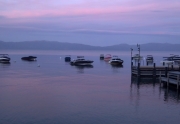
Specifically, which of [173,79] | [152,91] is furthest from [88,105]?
[173,79]

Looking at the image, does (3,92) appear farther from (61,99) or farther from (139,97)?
(139,97)

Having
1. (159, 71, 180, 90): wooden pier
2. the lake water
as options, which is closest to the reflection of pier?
the lake water

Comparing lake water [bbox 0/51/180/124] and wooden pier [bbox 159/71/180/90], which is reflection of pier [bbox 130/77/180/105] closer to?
lake water [bbox 0/51/180/124]

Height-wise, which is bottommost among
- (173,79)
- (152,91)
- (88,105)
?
(88,105)

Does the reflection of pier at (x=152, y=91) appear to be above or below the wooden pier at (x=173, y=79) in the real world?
below

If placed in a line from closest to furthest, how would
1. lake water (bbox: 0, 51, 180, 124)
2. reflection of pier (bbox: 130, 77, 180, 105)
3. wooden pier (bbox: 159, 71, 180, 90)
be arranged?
lake water (bbox: 0, 51, 180, 124) → reflection of pier (bbox: 130, 77, 180, 105) → wooden pier (bbox: 159, 71, 180, 90)

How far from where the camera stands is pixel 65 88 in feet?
110

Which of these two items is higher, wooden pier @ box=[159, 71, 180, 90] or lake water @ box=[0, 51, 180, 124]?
wooden pier @ box=[159, 71, 180, 90]

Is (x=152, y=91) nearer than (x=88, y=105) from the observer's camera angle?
No

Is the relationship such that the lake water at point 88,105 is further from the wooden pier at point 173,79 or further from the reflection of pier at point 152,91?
the wooden pier at point 173,79

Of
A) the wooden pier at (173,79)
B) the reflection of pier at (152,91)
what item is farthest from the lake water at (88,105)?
the wooden pier at (173,79)

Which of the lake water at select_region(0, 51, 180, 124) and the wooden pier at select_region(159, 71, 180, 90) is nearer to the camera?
the lake water at select_region(0, 51, 180, 124)

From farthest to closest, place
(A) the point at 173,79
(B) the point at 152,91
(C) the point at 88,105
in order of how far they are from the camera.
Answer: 1. (A) the point at 173,79
2. (B) the point at 152,91
3. (C) the point at 88,105

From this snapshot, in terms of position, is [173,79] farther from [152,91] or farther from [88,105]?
[88,105]
